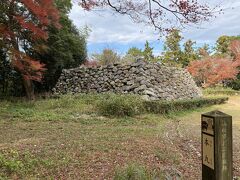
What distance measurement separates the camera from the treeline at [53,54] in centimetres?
1797

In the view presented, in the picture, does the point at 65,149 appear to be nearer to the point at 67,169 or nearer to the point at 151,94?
the point at 67,169

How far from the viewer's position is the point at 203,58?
1222 inches

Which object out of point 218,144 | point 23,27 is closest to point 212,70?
point 23,27

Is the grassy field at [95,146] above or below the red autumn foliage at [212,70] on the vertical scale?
below

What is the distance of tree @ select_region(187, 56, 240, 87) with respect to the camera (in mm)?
28953

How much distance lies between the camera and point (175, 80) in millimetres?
17500

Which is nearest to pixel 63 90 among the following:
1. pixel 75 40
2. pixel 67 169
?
pixel 75 40

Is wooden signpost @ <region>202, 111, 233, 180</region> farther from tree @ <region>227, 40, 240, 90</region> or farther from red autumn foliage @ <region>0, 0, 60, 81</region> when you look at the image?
tree @ <region>227, 40, 240, 90</region>

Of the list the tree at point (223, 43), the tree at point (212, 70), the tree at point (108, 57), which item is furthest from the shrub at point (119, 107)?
the tree at point (223, 43)

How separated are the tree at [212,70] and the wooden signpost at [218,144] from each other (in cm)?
2691

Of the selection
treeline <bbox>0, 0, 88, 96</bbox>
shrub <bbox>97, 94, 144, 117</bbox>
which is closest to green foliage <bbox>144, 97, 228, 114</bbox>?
shrub <bbox>97, 94, 144, 117</bbox>

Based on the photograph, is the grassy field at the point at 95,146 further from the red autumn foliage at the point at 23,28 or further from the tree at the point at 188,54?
the tree at the point at 188,54

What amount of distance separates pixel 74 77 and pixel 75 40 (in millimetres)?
2663

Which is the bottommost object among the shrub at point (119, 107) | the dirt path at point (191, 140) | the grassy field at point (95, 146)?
the dirt path at point (191, 140)
